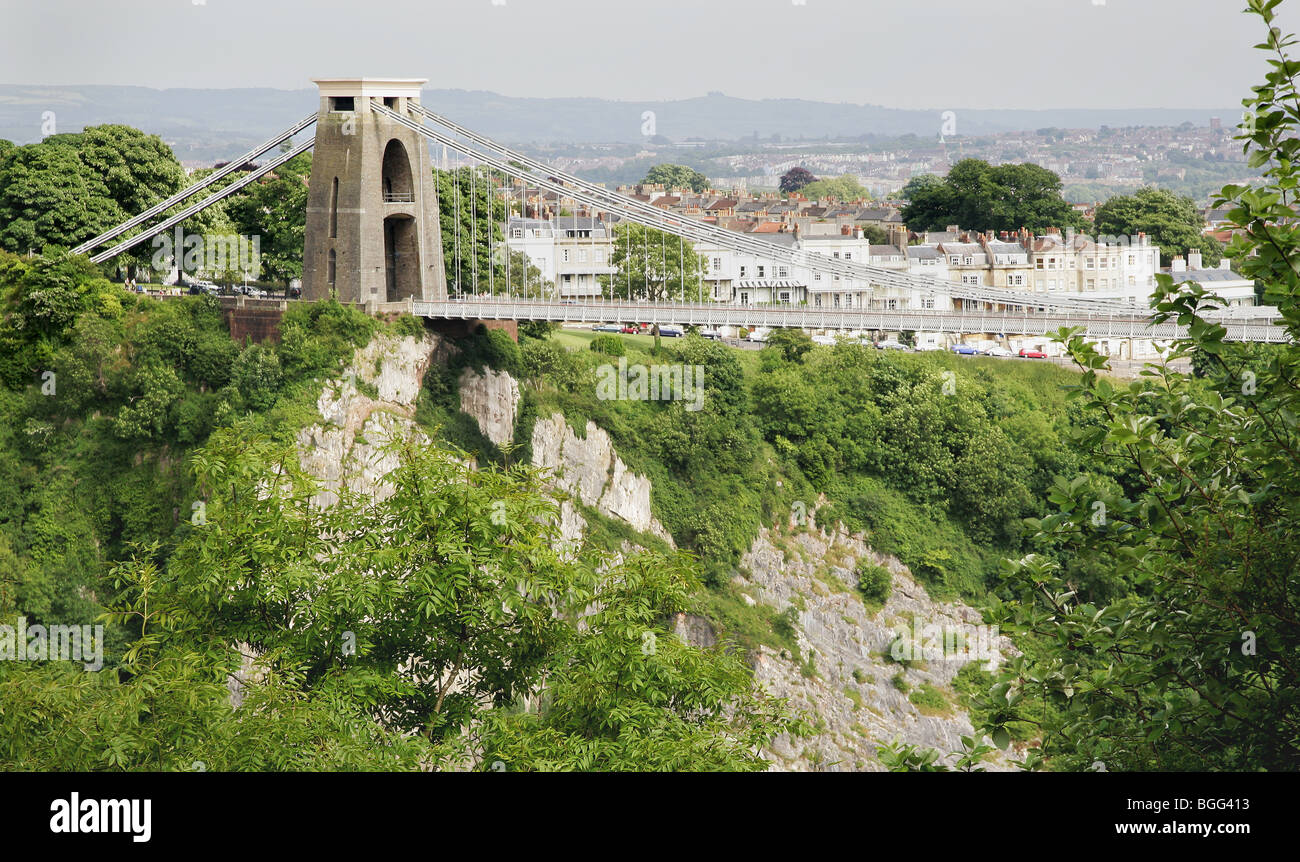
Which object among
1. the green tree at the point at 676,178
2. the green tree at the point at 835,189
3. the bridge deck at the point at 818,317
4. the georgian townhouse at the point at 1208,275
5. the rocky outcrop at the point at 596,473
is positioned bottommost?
the rocky outcrop at the point at 596,473

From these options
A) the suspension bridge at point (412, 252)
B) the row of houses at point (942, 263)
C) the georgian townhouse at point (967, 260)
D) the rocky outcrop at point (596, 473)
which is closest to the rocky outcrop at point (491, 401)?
the rocky outcrop at point (596, 473)

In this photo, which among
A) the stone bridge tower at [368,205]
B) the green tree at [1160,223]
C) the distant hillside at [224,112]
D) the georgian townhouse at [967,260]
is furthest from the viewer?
the distant hillside at [224,112]

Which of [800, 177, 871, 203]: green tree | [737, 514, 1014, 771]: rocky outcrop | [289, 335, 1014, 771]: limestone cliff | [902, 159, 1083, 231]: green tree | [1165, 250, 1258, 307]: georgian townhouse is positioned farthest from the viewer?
[800, 177, 871, 203]: green tree

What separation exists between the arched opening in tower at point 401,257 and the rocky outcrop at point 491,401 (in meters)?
2.91

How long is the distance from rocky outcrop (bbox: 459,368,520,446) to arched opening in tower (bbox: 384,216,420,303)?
291 cm

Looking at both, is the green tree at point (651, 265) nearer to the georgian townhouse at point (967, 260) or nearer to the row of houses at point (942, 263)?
the row of houses at point (942, 263)

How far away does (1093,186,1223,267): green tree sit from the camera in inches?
2557

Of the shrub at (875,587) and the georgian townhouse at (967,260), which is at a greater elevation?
the georgian townhouse at (967,260)

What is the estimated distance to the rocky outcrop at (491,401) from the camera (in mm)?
36531

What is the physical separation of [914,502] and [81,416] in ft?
77.1

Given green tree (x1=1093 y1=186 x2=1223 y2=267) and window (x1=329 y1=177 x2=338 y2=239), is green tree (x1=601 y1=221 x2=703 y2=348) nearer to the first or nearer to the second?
window (x1=329 y1=177 x2=338 y2=239)

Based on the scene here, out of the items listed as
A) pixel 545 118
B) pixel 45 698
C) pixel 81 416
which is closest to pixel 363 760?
pixel 45 698

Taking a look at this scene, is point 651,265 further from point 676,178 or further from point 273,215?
point 676,178

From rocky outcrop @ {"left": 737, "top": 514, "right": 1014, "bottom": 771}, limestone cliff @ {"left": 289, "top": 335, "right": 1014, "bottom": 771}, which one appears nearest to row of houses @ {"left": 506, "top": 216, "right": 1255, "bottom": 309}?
rocky outcrop @ {"left": 737, "top": 514, "right": 1014, "bottom": 771}
